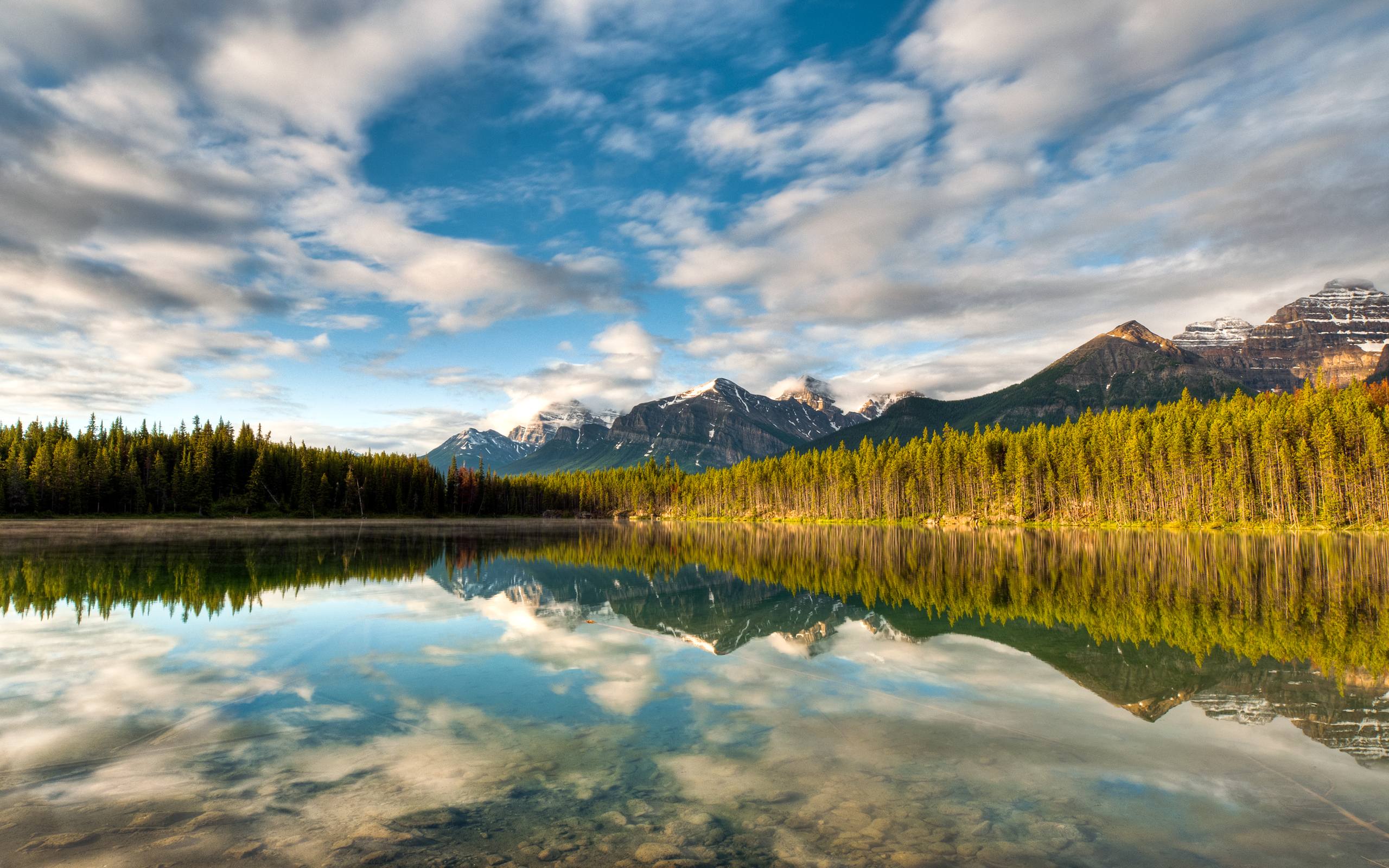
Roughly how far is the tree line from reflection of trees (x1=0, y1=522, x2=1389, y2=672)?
15619mm

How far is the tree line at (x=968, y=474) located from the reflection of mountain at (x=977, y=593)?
22.6 metres

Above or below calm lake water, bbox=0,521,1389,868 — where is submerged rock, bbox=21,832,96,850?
above

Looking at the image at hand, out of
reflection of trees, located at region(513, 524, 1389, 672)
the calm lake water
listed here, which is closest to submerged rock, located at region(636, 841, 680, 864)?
the calm lake water

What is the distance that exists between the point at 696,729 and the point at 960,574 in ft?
103

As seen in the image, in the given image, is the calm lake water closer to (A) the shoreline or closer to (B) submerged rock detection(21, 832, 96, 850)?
(B) submerged rock detection(21, 832, 96, 850)

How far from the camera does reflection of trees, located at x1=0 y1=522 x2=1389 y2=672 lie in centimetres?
2177

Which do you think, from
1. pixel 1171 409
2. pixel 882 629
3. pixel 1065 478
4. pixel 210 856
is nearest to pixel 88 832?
pixel 210 856

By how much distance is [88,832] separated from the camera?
301 inches

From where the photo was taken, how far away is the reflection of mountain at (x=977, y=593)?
1519 cm

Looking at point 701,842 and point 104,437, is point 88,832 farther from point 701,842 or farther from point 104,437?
point 104,437

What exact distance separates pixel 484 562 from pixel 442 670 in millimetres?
34381

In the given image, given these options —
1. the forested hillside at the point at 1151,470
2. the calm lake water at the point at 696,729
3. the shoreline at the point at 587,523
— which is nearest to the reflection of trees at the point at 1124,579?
the calm lake water at the point at 696,729

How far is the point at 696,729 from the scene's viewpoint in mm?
12078

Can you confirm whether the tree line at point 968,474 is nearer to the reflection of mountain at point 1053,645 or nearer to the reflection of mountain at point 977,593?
the reflection of mountain at point 977,593
